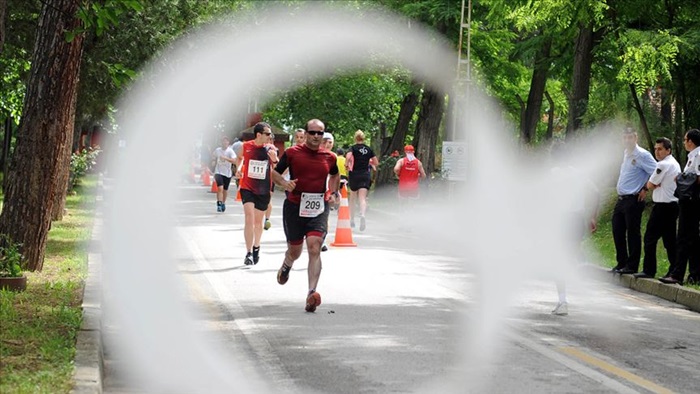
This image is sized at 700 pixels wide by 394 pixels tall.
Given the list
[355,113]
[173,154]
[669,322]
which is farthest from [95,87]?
[173,154]

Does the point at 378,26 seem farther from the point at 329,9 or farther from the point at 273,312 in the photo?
the point at 273,312

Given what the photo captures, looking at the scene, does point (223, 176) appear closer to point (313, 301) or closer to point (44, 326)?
point (313, 301)

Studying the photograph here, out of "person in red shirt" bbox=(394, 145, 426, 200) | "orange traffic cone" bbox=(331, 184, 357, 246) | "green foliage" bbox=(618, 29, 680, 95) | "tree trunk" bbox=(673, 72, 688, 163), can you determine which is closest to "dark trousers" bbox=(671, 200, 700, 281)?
"green foliage" bbox=(618, 29, 680, 95)

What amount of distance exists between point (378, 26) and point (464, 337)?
3562cm

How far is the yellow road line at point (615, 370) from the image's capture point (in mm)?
8938

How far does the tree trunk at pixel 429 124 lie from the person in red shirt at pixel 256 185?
26.5 metres

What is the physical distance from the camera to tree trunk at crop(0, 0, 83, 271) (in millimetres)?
14336

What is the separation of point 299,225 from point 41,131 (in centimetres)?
336

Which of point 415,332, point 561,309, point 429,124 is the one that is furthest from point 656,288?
point 429,124

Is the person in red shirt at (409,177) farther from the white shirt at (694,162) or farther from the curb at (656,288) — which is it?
the white shirt at (694,162)

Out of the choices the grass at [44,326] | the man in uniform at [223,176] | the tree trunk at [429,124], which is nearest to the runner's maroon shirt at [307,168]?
the grass at [44,326]

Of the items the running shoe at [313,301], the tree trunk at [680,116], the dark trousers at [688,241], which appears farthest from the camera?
the tree trunk at [680,116]

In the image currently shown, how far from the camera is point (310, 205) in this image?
1295cm

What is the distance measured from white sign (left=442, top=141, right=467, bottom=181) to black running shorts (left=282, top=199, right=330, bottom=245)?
19922mm
